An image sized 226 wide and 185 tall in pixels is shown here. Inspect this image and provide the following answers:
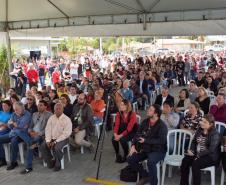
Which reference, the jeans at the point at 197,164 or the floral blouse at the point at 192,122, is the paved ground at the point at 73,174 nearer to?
the jeans at the point at 197,164

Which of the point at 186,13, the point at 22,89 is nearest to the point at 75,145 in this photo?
the point at 186,13

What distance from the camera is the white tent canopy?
8691 mm

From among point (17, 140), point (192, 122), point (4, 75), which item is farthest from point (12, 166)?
point (4, 75)

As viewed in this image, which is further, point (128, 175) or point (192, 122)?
point (192, 122)

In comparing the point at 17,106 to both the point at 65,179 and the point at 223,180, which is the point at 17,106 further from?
the point at 223,180

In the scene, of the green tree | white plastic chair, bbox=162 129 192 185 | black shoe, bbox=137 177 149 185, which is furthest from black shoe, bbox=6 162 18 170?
the green tree

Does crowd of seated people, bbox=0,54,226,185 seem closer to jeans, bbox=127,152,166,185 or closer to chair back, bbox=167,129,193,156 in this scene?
jeans, bbox=127,152,166,185

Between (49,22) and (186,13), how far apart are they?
14.4 ft

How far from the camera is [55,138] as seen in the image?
5988 mm

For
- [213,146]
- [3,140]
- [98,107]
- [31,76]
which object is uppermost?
[31,76]

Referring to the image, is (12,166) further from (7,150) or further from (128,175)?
(128,175)

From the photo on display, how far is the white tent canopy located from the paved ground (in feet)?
14.3

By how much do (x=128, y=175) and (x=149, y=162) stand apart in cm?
62

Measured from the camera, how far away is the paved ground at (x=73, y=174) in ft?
17.9
